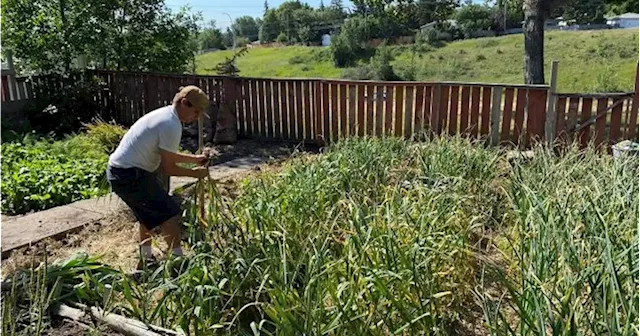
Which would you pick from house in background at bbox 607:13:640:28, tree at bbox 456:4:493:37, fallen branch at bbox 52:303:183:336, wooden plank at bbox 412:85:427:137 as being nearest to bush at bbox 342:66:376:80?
wooden plank at bbox 412:85:427:137

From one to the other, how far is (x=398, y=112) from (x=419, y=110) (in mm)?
279

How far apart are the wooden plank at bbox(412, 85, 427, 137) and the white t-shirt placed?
13.5 ft

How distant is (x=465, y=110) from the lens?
6.55 m

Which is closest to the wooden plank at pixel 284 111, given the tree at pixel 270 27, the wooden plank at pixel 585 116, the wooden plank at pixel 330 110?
the wooden plank at pixel 330 110

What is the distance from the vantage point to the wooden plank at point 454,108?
21.5 ft

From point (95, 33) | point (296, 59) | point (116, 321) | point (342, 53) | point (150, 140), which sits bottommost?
point (116, 321)

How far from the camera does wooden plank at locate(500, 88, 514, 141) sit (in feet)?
20.5

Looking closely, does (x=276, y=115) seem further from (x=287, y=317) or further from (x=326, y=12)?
(x=326, y=12)

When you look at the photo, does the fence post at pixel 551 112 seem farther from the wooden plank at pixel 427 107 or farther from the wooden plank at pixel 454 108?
the wooden plank at pixel 427 107

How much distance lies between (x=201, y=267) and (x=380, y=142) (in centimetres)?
272

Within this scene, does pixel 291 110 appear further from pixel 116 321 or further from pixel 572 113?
pixel 116 321

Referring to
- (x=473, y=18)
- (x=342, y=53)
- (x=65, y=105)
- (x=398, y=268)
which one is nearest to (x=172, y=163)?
(x=398, y=268)

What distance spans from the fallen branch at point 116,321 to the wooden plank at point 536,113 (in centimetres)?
497

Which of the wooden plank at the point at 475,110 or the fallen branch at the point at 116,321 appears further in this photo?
the wooden plank at the point at 475,110
